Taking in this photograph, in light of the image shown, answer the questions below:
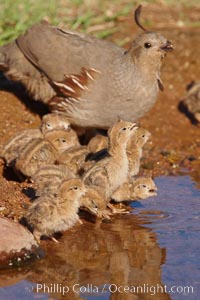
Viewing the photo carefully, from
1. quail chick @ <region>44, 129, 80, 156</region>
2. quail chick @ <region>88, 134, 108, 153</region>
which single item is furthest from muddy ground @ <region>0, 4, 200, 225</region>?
quail chick @ <region>88, 134, 108, 153</region>

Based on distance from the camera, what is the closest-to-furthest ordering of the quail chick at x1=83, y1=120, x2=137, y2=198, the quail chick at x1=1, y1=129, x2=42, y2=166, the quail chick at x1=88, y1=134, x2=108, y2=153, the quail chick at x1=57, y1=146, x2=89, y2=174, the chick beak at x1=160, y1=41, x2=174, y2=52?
1. the quail chick at x1=83, y1=120, x2=137, y2=198
2. the quail chick at x1=57, y1=146, x2=89, y2=174
3. the quail chick at x1=1, y1=129, x2=42, y2=166
4. the quail chick at x1=88, y1=134, x2=108, y2=153
5. the chick beak at x1=160, y1=41, x2=174, y2=52

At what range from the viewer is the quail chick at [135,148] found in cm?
962

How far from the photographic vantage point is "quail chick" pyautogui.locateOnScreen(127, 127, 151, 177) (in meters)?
9.62

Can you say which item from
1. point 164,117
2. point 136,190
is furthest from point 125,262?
point 164,117

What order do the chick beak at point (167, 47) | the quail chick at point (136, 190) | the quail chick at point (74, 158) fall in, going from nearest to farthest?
Result: the quail chick at point (136, 190) → the quail chick at point (74, 158) → the chick beak at point (167, 47)

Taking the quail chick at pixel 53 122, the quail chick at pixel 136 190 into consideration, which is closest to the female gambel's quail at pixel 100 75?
the quail chick at pixel 53 122

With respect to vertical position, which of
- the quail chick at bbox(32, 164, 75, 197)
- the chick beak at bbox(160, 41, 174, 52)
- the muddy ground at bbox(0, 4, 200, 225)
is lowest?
the muddy ground at bbox(0, 4, 200, 225)

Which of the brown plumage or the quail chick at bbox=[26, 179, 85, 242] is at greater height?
the quail chick at bbox=[26, 179, 85, 242]

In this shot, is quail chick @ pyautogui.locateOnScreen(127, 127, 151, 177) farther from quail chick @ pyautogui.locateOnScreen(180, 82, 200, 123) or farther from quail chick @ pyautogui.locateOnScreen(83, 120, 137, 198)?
quail chick @ pyautogui.locateOnScreen(180, 82, 200, 123)

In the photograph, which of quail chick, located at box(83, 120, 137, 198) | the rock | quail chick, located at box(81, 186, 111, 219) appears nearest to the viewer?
the rock

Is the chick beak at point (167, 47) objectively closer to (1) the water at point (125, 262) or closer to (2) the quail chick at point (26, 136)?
(2) the quail chick at point (26, 136)

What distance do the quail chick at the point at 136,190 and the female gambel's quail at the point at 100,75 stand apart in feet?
5.00

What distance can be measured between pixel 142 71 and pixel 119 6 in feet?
15.2

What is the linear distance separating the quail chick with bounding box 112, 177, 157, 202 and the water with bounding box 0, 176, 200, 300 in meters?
0.20
